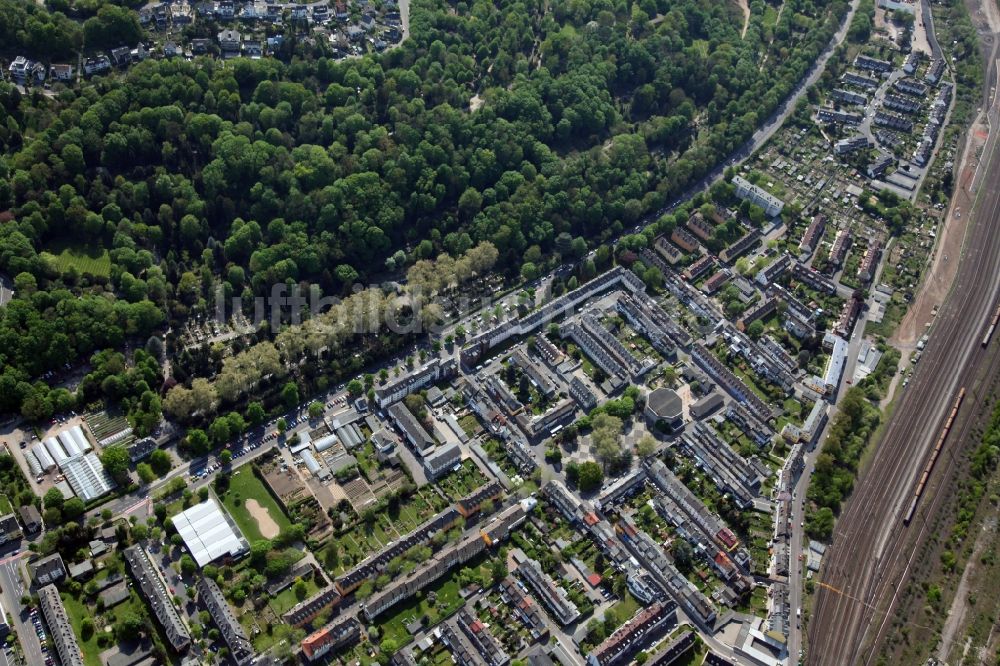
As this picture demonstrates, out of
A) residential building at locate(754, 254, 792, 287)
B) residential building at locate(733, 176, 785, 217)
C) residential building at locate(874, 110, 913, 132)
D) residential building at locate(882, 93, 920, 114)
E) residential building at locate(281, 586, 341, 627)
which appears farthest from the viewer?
residential building at locate(882, 93, 920, 114)

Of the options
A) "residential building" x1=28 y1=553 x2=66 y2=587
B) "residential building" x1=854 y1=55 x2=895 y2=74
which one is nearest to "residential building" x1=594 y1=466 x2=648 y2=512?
"residential building" x1=28 y1=553 x2=66 y2=587

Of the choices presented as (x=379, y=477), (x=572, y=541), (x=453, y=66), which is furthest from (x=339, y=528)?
(x=453, y=66)

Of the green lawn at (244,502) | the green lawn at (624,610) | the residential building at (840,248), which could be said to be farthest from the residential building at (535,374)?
the residential building at (840,248)

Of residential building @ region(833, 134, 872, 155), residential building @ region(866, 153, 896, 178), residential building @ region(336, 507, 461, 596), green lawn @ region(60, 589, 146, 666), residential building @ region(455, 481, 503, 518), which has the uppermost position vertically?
residential building @ region(833, 134, 872, 155)

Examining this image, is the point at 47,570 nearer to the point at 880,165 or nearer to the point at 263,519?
the point at 263,519

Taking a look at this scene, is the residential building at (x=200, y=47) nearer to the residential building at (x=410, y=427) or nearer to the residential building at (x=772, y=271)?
the residential building at (x=410, y=427)

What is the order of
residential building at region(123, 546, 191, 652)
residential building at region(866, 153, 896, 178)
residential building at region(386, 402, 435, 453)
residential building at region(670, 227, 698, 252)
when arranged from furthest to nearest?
residential building at region(866, 153, 896, 178) → residential building at region(670, 227, 698, 252) → residential building at region(386, 402, 435, 453) → residential building at region(123, 546, 191, 652)

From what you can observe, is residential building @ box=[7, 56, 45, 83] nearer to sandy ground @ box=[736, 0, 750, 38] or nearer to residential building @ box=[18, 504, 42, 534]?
residential building @ box=[18, 504, 42, 534]

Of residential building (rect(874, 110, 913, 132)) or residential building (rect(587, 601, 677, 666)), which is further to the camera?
residential building (rect(874, 110, 913, 132))

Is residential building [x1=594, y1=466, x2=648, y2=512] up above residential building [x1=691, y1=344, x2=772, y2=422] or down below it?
below
